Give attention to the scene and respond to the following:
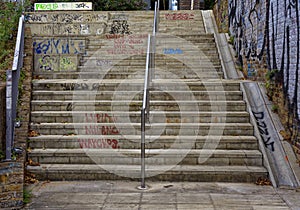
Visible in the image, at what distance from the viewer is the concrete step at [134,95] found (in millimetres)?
7191

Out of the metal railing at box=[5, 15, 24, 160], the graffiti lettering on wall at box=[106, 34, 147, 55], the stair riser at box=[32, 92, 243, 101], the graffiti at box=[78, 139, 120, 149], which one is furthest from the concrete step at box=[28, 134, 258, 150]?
the graffiti lettering on wall at box=[106, 34, 147, 55]

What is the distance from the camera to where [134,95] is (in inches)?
286

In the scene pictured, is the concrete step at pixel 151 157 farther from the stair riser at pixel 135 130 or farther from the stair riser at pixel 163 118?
the stair riser at pixel 163 118

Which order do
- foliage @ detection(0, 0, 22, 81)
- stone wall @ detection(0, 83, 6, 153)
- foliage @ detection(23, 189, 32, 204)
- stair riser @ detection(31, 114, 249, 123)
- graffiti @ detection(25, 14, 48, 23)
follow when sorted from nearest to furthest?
foliage @ detection(23, 189, 32, 204) → stone wall @ detection(0, 83, 6, 153) → stair riser @ detection(31, 114, 249, 123) → foliage @ detection(0, 0, 22, 81) → graffiti @ detection(25, 14, 48, 23)

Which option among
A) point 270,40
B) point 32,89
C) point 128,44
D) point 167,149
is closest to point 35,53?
point 32,89

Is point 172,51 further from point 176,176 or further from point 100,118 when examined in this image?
point 176,176

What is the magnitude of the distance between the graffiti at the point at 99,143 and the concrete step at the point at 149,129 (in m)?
0.27

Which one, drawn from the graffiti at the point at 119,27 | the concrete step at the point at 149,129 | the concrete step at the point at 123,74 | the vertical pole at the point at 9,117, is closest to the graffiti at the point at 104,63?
the concrete step at the point at 123,74

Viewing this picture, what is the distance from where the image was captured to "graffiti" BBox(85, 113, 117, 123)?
670cm

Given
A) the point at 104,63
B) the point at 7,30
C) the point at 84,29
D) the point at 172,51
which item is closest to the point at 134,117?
the point at 104,63

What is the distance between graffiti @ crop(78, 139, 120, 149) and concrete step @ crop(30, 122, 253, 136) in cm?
27

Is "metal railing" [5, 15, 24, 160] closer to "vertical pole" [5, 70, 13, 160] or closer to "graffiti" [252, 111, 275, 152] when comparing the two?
"vertical pole" [5, 70, 13, 160]

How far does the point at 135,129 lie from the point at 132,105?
2.31 ft

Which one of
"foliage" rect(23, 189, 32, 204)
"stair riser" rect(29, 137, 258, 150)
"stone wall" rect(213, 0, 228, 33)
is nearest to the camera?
"foliage" rect(23, 189, 32, 204)
